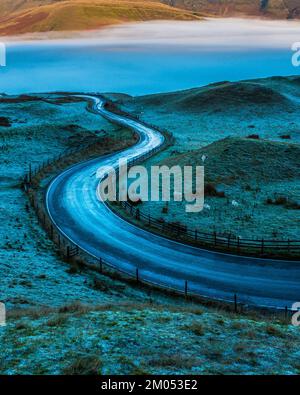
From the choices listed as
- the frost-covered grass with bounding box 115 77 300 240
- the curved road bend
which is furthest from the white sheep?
the curved road bend

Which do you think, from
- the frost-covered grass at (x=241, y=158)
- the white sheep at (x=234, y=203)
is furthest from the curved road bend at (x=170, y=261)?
the white sheep at (x=234, y=203)

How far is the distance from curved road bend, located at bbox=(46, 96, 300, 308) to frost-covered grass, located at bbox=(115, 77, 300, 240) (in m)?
4.48

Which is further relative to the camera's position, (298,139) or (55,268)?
(298,139)

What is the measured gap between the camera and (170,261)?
1308 inches

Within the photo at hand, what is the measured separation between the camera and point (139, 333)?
17.5 m

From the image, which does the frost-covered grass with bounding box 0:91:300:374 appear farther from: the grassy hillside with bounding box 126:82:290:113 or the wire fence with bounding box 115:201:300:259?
the grassy hillside with bounding box 126:82:290:113

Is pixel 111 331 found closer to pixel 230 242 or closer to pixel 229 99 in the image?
pixel 230 242

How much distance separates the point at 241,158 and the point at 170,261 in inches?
1128

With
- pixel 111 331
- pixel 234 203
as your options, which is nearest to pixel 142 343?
pixel 111 331

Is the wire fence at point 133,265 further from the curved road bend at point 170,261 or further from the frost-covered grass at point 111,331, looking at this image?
the frost-covered grass at point 111,331

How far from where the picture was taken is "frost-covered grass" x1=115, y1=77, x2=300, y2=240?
40469 mm
